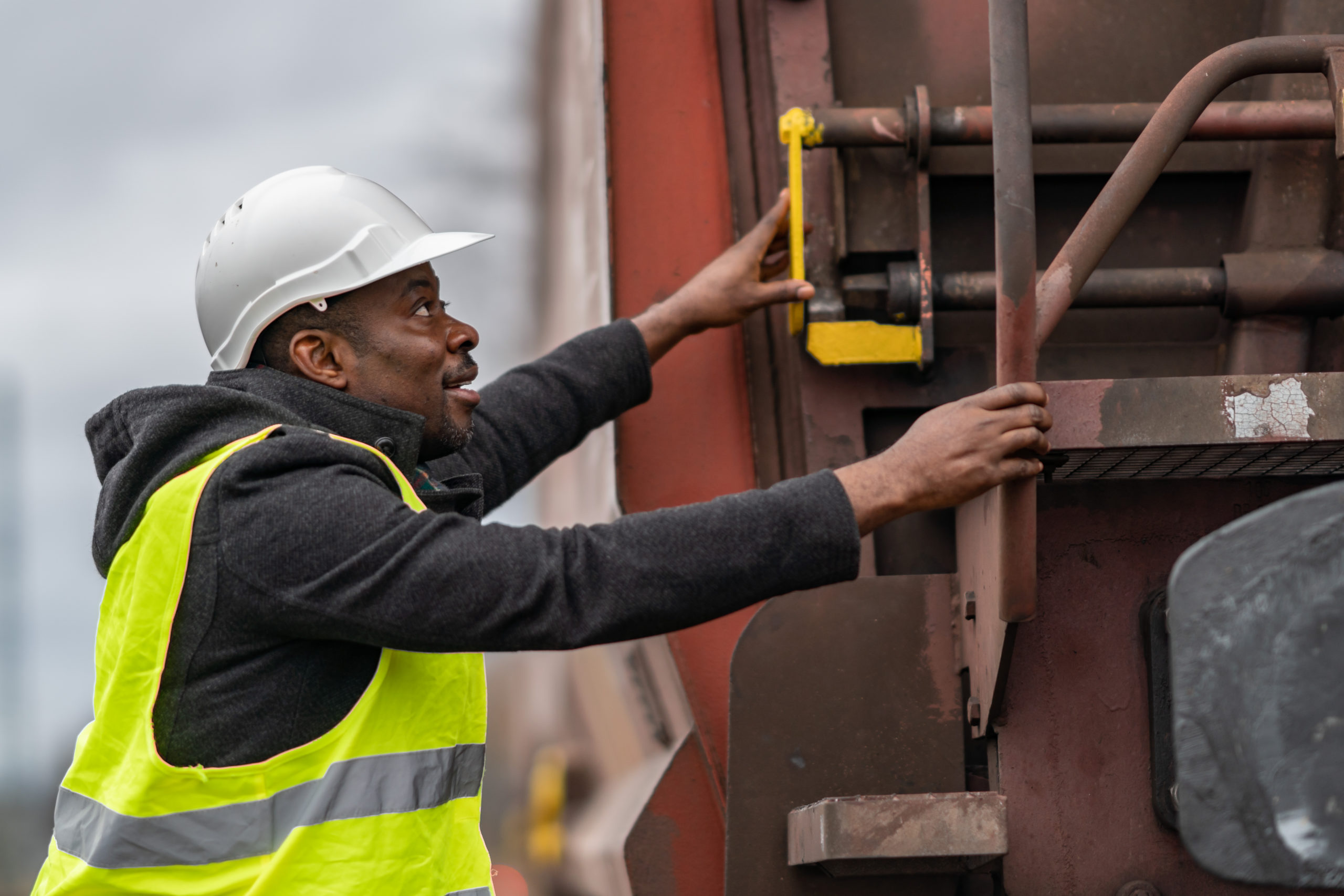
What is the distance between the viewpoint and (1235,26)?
2.15m

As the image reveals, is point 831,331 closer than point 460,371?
No

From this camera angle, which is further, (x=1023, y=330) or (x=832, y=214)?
(x=832, y=214)

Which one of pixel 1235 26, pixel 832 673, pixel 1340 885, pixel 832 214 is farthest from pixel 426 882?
pixel 1235 26

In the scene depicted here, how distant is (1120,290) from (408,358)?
43.6 inches

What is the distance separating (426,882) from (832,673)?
2.14 ft

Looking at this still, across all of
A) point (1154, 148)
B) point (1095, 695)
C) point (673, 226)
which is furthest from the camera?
point (673, 226)

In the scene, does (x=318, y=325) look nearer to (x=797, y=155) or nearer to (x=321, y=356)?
(x=321, y=356)

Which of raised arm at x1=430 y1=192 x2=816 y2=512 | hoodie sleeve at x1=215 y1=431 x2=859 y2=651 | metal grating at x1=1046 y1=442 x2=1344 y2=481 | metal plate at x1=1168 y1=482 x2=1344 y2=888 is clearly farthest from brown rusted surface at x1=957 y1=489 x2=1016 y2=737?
metal plate at x1=1168 y1=482 x2=1344 y2=888

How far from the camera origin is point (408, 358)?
173 centimetres

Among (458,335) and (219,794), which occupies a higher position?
(458,335)

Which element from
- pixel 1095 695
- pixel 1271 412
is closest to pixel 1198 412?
pixel 1271 412

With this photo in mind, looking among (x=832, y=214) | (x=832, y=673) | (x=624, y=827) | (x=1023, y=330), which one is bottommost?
(x=624, y=827)

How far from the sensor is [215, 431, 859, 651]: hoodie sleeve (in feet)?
4.50

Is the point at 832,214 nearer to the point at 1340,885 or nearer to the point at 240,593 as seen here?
the point at 240,593
